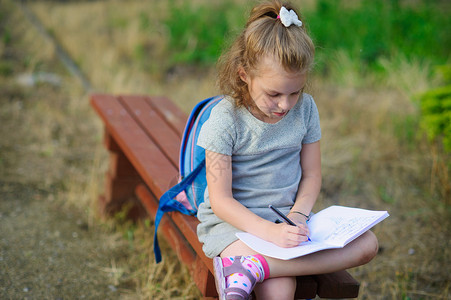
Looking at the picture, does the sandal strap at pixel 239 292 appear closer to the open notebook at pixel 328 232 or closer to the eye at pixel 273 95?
the open notebook at pixel 328 232

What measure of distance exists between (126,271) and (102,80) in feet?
11.1

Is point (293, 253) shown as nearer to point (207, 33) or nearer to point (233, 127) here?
point (233, 127)

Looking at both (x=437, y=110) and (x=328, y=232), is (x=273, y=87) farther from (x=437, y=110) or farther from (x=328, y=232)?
(x=437, y=110)

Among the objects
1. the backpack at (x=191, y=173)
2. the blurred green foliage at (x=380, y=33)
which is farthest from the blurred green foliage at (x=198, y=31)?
the backpack at (x=191, y=173)

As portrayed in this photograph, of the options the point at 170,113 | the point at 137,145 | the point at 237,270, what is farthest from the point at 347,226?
the point at 170,113

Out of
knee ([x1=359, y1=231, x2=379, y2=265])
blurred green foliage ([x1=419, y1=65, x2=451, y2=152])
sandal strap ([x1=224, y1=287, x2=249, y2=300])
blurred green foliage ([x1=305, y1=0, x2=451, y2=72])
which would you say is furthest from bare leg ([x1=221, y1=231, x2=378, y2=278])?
blurred green foliage ([x1=305, y1=0, x2=451, y2=72])

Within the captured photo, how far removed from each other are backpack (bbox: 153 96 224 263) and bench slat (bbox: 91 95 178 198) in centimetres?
10


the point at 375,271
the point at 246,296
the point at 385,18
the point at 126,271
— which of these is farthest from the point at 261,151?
the point at 385,18

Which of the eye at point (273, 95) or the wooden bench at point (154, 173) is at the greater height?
the eye at point (273, 95)

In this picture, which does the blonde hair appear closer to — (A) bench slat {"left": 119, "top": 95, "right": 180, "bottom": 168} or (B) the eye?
(B) the eye

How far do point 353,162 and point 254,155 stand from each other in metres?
2.39

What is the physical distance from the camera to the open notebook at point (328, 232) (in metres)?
1.70

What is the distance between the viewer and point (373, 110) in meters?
4.84

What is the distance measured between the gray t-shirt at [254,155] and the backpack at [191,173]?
0.10 metres
